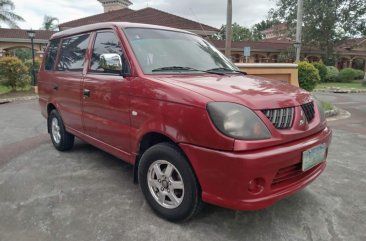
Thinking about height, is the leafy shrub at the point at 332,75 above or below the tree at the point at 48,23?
below

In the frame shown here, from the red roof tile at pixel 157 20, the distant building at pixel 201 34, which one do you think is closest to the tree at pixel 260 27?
the distant building at pixel 201 34

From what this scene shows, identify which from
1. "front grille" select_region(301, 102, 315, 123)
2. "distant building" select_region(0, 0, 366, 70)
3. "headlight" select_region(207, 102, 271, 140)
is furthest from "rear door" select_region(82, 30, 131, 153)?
"distant building" select_region(0, 0, 366, 70)

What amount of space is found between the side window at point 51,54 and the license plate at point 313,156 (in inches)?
157

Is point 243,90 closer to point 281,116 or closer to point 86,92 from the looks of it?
point 281,116

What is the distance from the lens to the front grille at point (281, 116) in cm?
258

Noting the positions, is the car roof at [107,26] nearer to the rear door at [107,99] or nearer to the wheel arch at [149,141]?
the rear door at [107,99]

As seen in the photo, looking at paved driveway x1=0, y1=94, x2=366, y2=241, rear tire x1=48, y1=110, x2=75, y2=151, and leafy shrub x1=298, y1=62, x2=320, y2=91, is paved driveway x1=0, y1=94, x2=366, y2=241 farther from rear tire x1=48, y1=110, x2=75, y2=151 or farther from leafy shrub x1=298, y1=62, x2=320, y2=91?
leafy shrub x1=298, y1=62, x2=320, y2=91

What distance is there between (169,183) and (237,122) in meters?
0.90

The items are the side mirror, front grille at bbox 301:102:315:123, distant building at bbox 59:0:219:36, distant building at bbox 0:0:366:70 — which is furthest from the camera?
distant building at bbox 0:0:366:70

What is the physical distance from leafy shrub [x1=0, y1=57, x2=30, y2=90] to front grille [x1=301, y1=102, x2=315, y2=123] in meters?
13.1

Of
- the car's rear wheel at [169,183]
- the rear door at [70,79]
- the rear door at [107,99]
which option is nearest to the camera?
the car's rear wheel at [169,183]

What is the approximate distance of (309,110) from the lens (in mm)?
3039

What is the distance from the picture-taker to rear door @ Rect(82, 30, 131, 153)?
3.33 m

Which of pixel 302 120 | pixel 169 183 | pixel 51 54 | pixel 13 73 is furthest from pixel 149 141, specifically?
pixel 13 73
